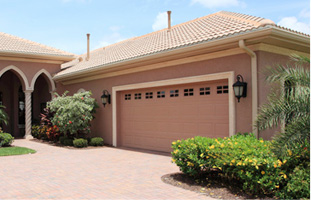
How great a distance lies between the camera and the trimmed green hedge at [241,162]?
538 cm

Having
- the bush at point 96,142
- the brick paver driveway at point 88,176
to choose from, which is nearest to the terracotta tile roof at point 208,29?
the bush at point 96,142

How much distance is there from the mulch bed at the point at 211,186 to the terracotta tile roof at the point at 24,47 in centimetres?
1136

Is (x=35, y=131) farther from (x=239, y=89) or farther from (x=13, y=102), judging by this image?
(x=239, y=89)

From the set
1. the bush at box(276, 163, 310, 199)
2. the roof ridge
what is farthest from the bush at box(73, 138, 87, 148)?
the bush at box(276, 163, 310, 199)

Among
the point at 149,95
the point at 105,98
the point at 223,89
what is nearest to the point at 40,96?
the point at 105,98

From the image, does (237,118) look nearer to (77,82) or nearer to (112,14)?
(112,14)

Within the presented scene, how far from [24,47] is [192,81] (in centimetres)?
1034

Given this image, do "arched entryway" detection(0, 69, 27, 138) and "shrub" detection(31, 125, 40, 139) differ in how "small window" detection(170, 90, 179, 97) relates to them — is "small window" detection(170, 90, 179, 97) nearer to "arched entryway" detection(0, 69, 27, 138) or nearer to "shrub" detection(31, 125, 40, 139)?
"shrub" detection(31, 125, 40, 139)

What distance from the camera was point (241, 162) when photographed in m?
5.63

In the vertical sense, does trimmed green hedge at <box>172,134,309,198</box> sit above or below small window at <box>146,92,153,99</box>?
below

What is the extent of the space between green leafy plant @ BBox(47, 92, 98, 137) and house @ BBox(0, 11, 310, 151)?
0.70m

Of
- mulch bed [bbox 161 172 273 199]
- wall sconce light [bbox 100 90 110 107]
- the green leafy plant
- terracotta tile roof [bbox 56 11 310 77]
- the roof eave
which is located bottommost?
mulch bed [bbox 161 172 273 199]

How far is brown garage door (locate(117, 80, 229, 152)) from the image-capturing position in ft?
31.1

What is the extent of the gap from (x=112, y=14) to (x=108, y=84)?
2.90 meters
